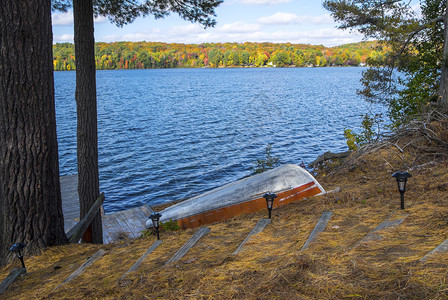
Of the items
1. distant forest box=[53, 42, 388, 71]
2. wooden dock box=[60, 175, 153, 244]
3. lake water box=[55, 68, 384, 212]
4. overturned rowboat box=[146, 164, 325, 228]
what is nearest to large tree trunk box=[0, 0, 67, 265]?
overturned rowboat box=[146, 164, 325, 228]

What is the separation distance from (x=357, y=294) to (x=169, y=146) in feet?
63.4

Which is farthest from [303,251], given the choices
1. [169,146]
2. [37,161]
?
[169,146]

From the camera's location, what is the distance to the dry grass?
2.69m

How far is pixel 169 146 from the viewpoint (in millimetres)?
21438

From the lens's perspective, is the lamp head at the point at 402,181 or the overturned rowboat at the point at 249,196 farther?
the overturned rowboat at the point at 249,196

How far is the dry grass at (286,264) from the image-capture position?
2689mm

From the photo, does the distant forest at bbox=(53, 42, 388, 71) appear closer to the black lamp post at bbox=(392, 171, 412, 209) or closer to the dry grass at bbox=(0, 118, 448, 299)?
the black lamp post at bbox=(392, 171, 412, 209)

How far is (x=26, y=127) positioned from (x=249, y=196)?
444 centimetres

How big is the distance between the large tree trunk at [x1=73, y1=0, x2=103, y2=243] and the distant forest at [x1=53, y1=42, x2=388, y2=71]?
128m

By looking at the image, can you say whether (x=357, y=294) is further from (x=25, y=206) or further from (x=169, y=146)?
(x=169, y=146)

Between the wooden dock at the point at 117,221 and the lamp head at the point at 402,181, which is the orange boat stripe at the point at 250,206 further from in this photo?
the lamp head at the point at 402,181

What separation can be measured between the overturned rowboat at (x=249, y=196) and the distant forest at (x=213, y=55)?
127m

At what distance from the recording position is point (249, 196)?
764cm

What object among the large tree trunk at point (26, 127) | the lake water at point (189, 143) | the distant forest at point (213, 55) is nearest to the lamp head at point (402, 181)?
the large tree trunk at point (26, 127)
